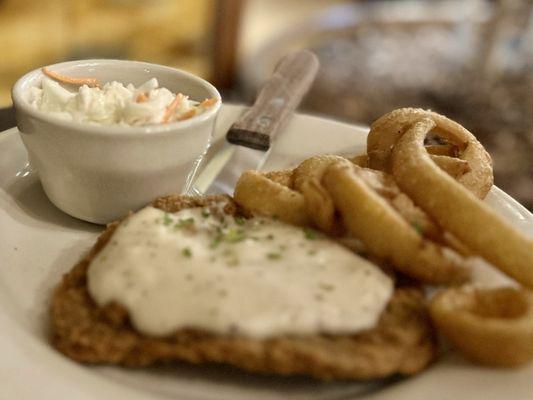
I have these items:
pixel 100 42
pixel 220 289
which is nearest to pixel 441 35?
pixel 100 42

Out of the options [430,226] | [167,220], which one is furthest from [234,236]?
[430,226]

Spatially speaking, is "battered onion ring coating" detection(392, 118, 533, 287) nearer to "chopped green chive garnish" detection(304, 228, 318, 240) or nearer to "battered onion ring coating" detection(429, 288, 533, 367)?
"battered onion ring coating" detection(429, 288, 533, 367)

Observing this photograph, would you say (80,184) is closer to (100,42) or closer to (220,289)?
(220,289)

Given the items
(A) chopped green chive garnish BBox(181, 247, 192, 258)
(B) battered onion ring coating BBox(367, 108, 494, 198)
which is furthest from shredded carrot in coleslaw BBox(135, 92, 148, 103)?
(B) battered onion ring coating BBox(367, 108, 494, 198)

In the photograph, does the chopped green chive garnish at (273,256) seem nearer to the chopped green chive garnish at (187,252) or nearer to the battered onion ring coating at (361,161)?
the chopped green chive garnish at (187,252)

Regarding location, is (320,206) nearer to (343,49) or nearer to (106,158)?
(106,158)

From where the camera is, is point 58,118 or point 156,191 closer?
point 58,118
